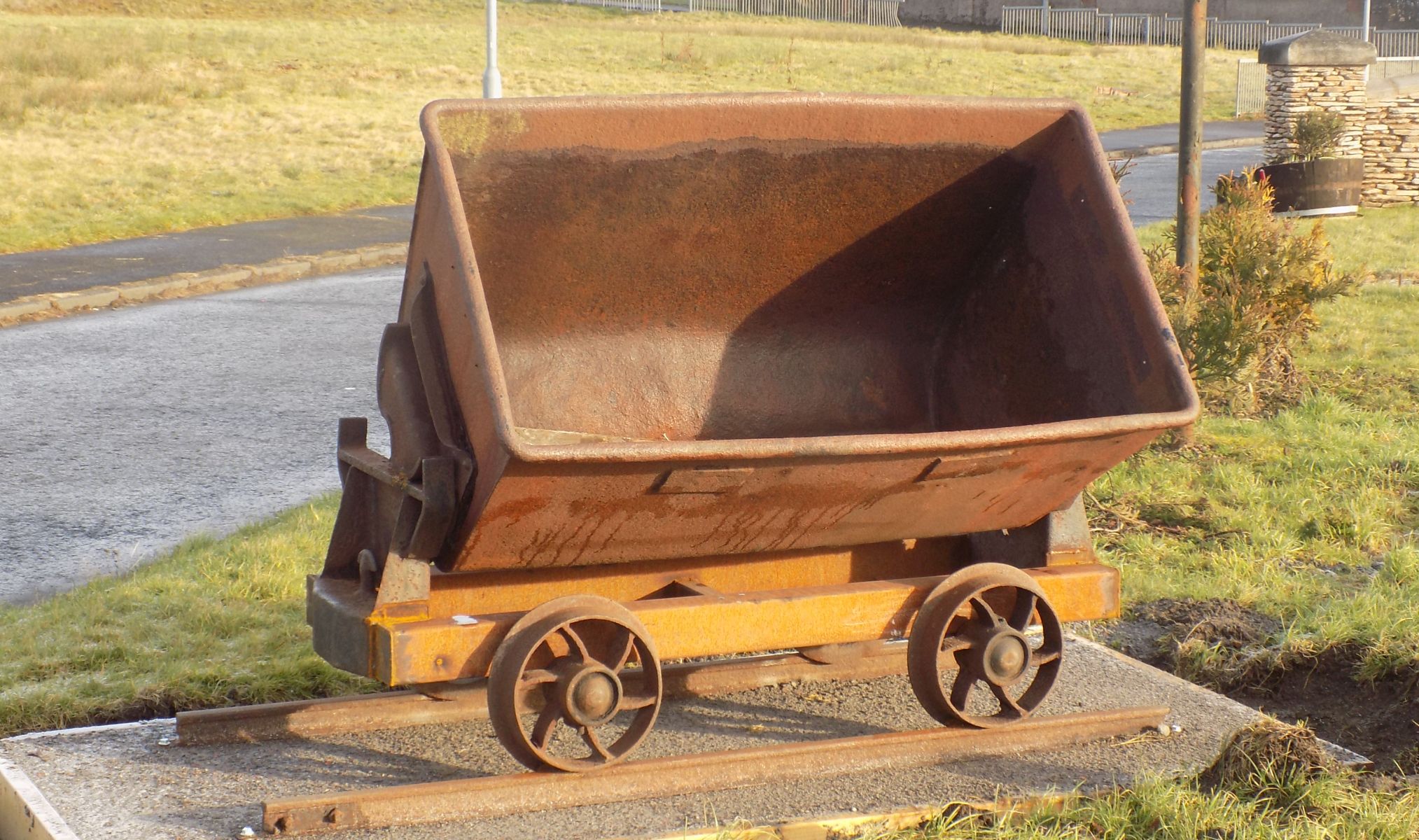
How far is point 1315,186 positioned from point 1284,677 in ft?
41.6

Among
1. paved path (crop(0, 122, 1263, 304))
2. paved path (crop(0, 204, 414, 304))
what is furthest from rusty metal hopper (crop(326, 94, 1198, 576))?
paved path (crop(0, 122, 1263, 304))

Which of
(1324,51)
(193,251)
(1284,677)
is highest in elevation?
(1324,51)

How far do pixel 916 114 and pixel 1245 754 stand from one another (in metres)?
1.84

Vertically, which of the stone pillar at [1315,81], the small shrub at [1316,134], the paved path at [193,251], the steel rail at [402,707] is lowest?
the steel rail at [402,707]

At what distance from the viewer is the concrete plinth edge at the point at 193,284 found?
1143cm

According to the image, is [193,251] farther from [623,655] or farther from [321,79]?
[321,79]

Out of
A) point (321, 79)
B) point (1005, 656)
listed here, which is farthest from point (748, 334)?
point (321, 79)

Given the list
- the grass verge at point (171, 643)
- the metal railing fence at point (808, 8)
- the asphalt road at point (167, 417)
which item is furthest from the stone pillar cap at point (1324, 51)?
the metal railing fence at point (808, 8)

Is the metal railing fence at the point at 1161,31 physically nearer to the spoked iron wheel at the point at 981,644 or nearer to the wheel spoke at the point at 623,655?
the spoked iron wheel at the point at 981,644

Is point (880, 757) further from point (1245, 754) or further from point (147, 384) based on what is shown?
point (147, 384)

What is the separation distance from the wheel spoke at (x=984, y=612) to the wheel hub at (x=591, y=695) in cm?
93

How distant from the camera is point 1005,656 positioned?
145 inches

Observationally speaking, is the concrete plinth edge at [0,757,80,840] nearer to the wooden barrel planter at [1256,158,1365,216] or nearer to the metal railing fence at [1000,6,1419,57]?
the wooden barrel planter at [1256,158,1365,216]

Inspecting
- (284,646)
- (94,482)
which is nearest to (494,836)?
(284,646)
